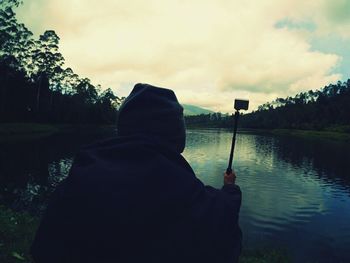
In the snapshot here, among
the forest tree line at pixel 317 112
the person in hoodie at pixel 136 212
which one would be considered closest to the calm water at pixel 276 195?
the person in hoodie at pixel 136 212

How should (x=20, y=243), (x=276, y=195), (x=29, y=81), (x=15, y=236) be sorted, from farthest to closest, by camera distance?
(x=29, y=81) → (x=276, y=195) → (x=15, y=236) → (x=20, y=243)

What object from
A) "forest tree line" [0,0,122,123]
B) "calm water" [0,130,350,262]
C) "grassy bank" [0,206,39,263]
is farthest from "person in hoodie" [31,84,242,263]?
"forest tree line" [0,0,122,123]

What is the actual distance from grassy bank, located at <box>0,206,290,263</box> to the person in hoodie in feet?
24.2

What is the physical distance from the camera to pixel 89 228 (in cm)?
191

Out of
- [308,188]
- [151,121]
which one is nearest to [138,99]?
[151,121]

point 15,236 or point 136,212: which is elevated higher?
point 136,212

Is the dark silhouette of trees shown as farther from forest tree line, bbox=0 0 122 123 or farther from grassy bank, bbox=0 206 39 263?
grassy bank, bbox=0 206 39 263

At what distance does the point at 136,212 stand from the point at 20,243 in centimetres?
892

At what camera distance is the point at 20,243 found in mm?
9406

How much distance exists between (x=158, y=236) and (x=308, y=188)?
26126 mm

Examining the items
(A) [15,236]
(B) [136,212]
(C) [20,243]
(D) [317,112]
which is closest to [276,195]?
(A) [15,236]

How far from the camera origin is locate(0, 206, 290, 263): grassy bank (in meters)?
8.50

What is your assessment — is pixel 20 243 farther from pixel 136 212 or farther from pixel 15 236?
pixel 136 212

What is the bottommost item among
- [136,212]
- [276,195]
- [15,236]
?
[276,195]
